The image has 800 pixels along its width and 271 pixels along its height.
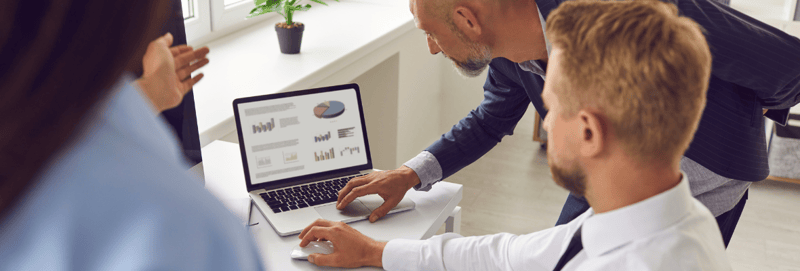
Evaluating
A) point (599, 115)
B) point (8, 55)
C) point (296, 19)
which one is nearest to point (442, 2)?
point (599, 115)

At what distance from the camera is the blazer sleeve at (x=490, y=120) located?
1.38 metres

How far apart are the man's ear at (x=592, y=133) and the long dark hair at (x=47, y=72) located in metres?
0.52

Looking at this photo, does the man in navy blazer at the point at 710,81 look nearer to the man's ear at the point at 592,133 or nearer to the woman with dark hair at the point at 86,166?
the man's ear at the point at 592,133

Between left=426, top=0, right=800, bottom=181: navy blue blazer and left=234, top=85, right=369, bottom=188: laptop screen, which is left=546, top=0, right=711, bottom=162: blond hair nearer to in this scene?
left=426, top=0, right=800, bottom=181: navy blue blazer

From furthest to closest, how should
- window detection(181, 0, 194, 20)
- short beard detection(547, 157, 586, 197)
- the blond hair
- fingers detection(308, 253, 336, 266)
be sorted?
window detection(181, 0, 194, 20)
fingers detection(308, 253, 336, 266)
short beard detection(547, 157, 586, 197)
the blond hair

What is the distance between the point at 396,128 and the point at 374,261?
5.49ft

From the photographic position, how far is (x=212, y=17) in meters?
2.00

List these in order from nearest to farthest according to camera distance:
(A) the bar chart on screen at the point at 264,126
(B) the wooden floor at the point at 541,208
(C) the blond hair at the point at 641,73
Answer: (C) the blond hair at the point at 641,73 → (A) the bar chart on screen at the point at 264,126 → (B) the wooden floor at the point at 541,208

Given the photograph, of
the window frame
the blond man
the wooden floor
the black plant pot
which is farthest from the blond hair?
the wooden floor

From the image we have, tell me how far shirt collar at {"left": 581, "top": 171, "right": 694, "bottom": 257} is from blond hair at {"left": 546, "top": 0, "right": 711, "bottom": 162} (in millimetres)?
45

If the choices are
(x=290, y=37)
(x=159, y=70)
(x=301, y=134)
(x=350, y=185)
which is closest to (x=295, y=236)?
(x=350, y=185)

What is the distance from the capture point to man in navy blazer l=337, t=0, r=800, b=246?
3.41 ft

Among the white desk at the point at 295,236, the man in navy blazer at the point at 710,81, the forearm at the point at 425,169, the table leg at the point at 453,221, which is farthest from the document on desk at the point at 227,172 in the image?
the table leg at the point at 453,221

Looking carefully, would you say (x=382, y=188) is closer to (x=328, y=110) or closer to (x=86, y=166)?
(x=328, y=110)
